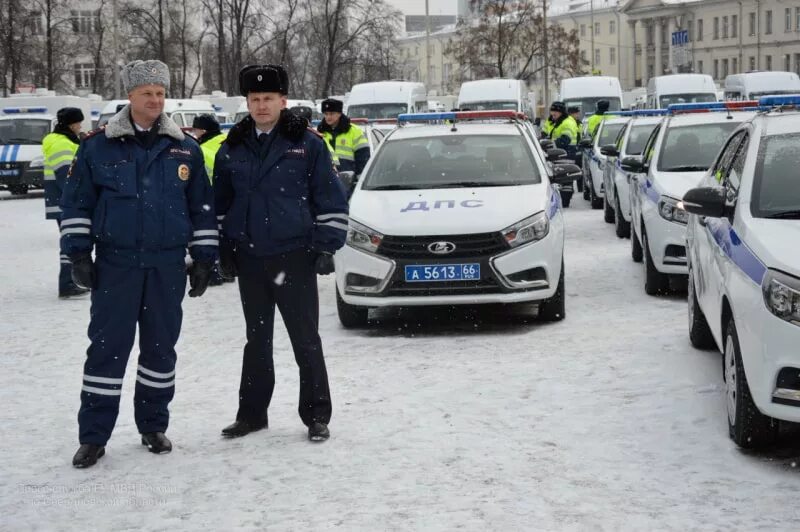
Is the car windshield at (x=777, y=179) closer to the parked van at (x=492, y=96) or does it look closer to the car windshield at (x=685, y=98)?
the parked van at (x=492, y=96)

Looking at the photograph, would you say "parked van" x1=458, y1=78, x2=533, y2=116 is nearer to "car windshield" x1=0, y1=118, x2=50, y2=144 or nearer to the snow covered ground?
"car windshield" x1=0, y1=118, x2=50, y2=144

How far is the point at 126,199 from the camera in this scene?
20.3ft

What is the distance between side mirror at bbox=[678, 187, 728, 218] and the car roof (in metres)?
4.46

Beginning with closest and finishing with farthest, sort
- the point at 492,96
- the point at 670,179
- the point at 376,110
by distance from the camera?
1. the point at 670,179
2. the point at 376,110
3. the point at 492,96

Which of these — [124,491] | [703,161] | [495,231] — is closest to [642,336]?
[495,231]

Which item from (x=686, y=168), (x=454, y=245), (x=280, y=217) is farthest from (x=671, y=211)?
(x=280, y=217)

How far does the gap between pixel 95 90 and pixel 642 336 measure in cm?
5841

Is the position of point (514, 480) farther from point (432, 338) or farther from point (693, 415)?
point (432, 338)

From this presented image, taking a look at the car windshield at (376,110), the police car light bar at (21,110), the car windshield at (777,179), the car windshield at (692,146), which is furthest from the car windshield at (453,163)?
the police car light bar at (21,110)

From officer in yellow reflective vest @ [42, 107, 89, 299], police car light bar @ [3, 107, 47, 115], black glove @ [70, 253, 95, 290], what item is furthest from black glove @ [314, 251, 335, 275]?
police car light bar @ [3, 107, 47, 115]

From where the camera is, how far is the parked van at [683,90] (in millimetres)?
34969

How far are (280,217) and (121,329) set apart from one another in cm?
92

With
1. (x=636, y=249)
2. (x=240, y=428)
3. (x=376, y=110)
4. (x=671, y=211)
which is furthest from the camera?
(x=376, y=110)

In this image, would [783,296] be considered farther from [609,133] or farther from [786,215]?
[609,133]
